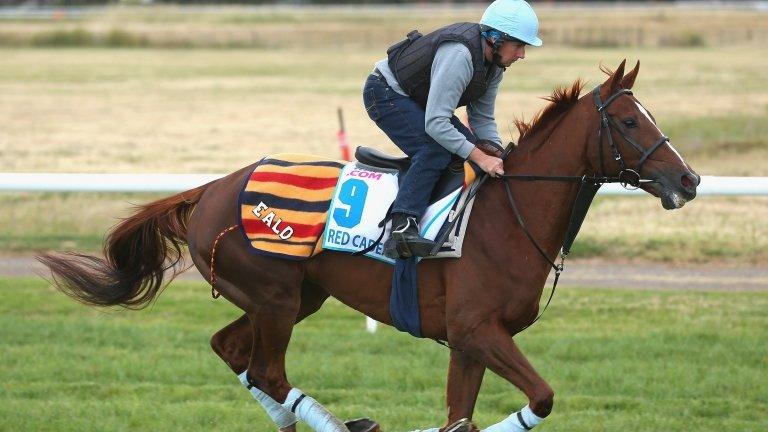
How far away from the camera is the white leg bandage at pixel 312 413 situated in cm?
550

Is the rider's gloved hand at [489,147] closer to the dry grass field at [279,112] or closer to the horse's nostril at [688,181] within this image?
the horse's nostril at [688,181]

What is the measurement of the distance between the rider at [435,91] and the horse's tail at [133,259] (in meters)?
1.16

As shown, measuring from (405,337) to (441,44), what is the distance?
3.21 m

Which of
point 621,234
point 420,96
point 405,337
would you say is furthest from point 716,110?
point 420,96

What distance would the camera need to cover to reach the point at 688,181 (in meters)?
4.93

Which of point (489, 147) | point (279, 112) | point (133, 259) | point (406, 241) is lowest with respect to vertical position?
point (279, 112)

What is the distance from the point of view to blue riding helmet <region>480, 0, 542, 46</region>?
203 inches

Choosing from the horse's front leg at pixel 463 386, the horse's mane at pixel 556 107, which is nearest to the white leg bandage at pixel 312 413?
the horse's front leg at pixel 463 386

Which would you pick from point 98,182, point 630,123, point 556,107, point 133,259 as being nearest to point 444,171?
point 556,107

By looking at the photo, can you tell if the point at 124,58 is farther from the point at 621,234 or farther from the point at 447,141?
the point at 447,141

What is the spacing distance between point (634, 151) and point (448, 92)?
833 mm

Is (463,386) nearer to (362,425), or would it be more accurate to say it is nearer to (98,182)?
(362,425)

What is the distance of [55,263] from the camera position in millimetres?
6113

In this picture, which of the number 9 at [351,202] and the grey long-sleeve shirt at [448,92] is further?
the number 9 at [351,202]
